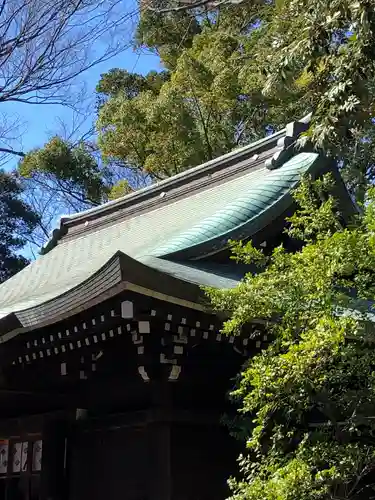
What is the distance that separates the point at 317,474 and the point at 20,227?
24529mm

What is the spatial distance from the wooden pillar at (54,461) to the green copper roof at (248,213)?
2.05 metres

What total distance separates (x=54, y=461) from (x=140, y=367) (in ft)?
5.84

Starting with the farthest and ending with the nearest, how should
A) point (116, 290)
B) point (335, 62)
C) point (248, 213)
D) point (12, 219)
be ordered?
1. point (12, 219)
2. point (248, 213)
3. point (335, 62)
4. point (116, 290)

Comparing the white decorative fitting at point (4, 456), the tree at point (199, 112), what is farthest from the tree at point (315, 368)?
the tree at point (199, 112)

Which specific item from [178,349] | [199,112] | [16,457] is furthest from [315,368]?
[199,112]

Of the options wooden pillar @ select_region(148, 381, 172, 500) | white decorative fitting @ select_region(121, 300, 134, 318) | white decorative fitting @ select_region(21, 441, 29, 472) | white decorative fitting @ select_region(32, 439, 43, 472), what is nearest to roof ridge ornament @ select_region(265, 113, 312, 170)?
wooden pillar @ select_region(148, 381, 172, 500)

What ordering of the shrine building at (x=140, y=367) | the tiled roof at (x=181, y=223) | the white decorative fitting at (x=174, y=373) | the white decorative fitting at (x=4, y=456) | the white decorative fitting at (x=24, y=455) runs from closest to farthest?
the shrine building at (x=140, y=367), the white decorative fitting at (x=174, y=373), the tiled roof at (x=181, y=223), the white decorative fitting at (x=24, y=455), the white decorative fitting at (x=4, y=456)

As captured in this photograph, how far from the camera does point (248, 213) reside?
6766 mm

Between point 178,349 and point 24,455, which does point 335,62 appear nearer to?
point 178,349

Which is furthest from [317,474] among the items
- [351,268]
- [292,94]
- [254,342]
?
[292,94]

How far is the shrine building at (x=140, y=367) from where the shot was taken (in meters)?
4.87

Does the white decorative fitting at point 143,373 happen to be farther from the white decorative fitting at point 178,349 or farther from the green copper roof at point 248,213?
the green copper roof at point 248,213

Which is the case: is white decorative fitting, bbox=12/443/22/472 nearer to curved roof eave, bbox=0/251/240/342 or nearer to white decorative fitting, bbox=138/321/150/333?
curved roof eave, bbox=0/251/240/342

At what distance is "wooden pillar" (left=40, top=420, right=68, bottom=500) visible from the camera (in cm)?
643
